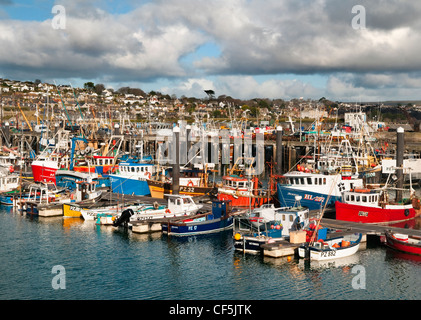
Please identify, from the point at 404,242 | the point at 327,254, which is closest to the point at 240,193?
the point at 327,254

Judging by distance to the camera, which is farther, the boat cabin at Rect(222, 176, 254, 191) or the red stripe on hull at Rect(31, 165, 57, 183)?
the red stripe on hull at Rect(31, 165, 57, 183)

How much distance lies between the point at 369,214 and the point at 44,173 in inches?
1353

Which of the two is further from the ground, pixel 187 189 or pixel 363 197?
pixel 363 197

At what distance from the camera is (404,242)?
29688 millimetres

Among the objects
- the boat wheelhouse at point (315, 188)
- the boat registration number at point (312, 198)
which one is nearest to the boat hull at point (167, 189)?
the boat wheelhouse at point (315, 188)

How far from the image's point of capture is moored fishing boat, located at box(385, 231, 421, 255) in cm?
2932

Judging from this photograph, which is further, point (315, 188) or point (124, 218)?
point (315, 188)

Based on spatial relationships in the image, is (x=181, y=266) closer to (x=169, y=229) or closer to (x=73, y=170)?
(x=169, y=229)

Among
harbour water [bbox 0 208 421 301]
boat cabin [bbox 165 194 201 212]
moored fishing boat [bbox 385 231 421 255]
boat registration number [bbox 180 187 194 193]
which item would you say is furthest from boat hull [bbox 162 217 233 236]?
moored fishing boat [bbox 385 231 421 255]

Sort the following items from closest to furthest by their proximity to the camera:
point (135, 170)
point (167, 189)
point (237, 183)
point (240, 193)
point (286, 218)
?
1. point (286, 218)
2. point (240, 193)
3. point (237, 183)
4. point (167, 189)
5. point (135, 170)

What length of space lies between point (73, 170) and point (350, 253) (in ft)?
114

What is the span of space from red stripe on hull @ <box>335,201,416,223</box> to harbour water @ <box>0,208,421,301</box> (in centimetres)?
329

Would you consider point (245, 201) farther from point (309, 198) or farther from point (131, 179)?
point (131, 179)

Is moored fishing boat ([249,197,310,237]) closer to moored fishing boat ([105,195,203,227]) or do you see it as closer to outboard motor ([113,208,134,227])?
moored fishing boat ([105,195,203,227])
